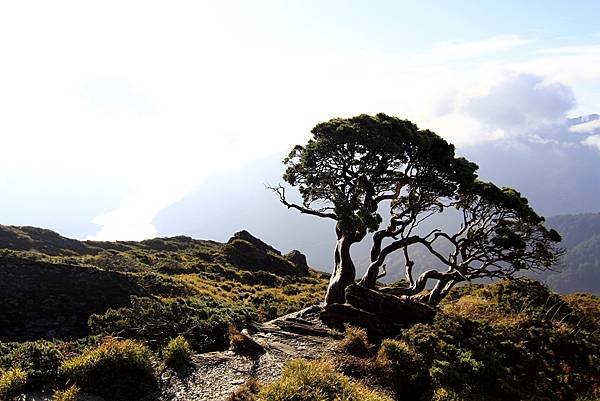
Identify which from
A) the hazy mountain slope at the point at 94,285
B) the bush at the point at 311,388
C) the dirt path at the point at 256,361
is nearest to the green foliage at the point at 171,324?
the dirt path at the point at 256,361

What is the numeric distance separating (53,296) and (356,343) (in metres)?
22.8

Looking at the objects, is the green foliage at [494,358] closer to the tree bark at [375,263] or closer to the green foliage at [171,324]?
the tree bark at [375,263]

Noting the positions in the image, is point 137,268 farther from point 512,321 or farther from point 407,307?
point 512,321

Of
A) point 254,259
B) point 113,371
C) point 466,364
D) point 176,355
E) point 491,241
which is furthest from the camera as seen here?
point 254,259

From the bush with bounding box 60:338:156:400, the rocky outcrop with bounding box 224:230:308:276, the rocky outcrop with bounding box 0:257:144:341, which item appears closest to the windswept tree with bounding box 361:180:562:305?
the bush with bounding box 60:338:156:400

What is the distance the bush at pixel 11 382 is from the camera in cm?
1336

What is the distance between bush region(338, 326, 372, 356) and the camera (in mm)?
19984

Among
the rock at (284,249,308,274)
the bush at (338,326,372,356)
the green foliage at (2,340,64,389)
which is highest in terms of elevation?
the rock at (284,249,308,274)

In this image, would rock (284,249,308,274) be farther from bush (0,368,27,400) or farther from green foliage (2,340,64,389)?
bush (0,368,27,400)

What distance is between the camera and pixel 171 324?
21.5m

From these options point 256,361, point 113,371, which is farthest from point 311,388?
point 113,371

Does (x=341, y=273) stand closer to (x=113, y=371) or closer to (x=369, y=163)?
(x=369, y=163)

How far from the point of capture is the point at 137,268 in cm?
5450

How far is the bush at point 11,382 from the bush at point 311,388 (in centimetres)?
750
